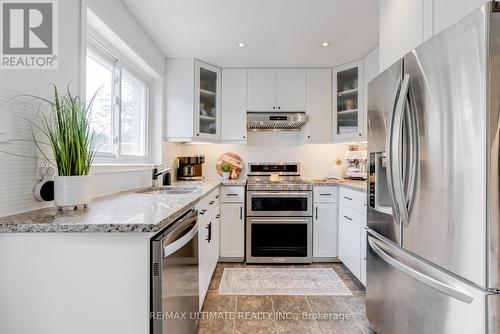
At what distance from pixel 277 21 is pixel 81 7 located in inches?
56.0

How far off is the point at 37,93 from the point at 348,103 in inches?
114

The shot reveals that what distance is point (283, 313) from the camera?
1.99m

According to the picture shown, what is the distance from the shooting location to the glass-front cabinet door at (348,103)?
297 cm

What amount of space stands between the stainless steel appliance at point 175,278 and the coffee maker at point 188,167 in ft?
6.09

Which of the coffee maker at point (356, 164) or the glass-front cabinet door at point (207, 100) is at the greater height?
the glass-front cabinet door at point (207, 100)

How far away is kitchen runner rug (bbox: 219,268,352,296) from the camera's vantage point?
2297 mm

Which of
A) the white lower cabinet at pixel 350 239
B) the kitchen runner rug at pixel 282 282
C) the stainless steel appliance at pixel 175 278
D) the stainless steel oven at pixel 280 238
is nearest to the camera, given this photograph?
the stainless steel appliance at pixel 175 278

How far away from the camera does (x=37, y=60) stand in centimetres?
131

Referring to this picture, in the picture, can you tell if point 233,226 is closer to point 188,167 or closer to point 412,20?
point 188,167

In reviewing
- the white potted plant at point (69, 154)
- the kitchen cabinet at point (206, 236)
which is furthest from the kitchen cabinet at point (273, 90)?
the white potted plant at point (69, 154)

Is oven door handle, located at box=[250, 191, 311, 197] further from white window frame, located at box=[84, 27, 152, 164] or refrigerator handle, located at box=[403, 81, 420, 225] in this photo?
refrigerator handle, located at box=[403, 81, 420, 225]

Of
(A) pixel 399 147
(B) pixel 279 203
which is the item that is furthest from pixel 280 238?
(A) pixel 399 147

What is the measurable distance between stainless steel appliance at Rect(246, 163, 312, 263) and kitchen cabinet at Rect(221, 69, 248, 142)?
776 mm

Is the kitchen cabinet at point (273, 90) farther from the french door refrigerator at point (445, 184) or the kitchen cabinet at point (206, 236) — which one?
the french door refrigerator at point (445, 184)
